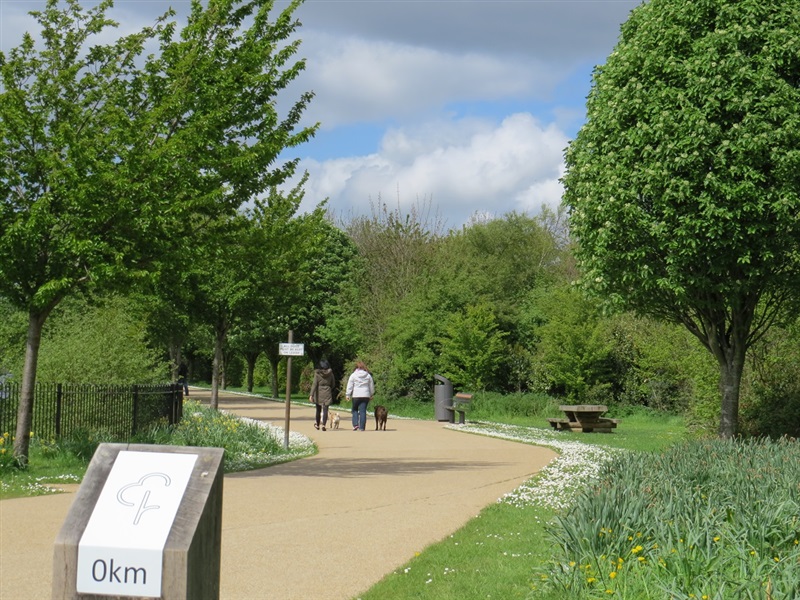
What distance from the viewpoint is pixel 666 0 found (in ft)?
53.0

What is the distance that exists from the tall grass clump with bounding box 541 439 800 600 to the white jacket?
15.7m

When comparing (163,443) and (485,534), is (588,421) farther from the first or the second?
(485,534)

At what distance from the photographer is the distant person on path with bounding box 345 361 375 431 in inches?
928

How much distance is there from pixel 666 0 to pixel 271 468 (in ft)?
33.1

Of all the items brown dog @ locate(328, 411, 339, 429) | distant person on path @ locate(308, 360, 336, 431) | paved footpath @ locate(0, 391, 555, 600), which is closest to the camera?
paved footpath @ locate(0, 391, 555, 600)

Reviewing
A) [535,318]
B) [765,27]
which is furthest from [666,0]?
[535,318]

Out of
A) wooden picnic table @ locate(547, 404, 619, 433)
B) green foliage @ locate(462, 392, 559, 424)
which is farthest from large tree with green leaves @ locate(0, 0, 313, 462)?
green foliage @ locate(462, 392, 559, 424)

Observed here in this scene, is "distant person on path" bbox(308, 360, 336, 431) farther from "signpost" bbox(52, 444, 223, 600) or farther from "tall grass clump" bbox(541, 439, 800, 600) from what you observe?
"signpost" bbox(52, 444, 223, 600)

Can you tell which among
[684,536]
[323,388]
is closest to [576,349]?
[323,388]

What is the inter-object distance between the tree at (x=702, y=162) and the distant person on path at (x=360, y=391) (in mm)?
8259

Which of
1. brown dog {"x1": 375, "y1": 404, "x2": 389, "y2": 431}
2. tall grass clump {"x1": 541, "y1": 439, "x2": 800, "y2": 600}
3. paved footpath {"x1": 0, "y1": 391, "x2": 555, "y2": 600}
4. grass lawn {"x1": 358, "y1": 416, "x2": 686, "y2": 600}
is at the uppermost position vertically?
tall grass clump {"x1": 541, "y1": 439, "x2": 800, "y2": 600}

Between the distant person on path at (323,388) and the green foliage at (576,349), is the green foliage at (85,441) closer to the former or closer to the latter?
the distant person on path at (323,388)

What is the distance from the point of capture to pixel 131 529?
3.26m

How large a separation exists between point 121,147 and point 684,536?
963 cm
